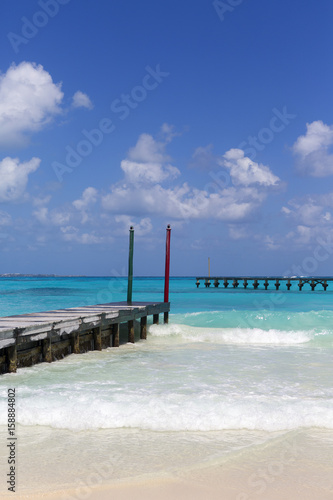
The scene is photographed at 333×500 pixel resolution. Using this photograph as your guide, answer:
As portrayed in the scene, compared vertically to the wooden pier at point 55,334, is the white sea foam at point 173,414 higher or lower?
lower

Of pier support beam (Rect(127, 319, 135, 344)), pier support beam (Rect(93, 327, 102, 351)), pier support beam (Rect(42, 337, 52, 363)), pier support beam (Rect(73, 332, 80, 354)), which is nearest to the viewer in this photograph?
pier support beam (Rect(42, 337, 52, 363))

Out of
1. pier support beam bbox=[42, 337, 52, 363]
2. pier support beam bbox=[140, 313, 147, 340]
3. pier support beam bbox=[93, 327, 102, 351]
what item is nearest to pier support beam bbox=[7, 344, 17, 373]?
pier support beam bbox=[42, 337, 52, 363]

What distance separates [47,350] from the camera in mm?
10953

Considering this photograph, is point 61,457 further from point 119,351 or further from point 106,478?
point 119,351

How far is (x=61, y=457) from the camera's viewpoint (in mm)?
5152

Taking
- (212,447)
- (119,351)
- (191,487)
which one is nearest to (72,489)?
(191,487)

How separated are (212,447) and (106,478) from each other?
55.6 inches

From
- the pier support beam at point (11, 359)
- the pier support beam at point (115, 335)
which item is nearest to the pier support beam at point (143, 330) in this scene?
the pier support beam at point (115, 335)

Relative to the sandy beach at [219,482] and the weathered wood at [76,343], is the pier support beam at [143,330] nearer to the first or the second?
the weathered wood at [76,343]

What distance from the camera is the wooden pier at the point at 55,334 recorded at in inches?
381

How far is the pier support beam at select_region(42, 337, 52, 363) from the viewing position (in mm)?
10930

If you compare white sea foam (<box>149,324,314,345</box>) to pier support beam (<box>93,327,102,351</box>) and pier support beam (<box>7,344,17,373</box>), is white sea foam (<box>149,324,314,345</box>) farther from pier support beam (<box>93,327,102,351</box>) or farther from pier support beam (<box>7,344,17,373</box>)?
pier support beam (<box>7,344,17,373</box>)

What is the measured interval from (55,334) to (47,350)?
40cm

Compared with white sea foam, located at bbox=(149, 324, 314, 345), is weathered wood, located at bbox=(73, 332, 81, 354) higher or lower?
higher
